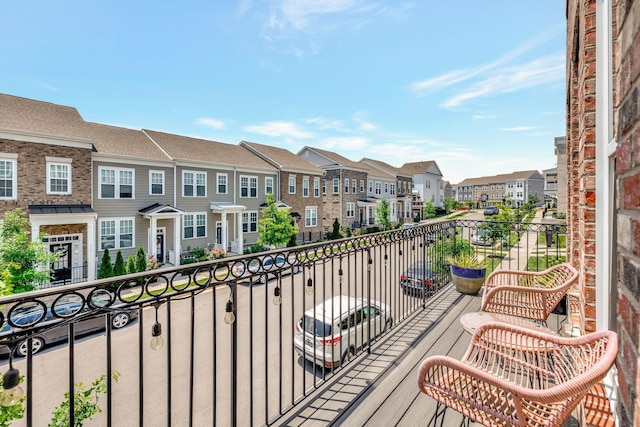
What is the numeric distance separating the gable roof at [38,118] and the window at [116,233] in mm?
4182

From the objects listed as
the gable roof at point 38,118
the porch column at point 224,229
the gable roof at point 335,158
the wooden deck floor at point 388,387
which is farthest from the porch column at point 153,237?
the gable roof at point 335,158

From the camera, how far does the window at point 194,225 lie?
1736 centimetres

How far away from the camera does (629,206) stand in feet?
2.63

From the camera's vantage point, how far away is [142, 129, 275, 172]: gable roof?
1748cm

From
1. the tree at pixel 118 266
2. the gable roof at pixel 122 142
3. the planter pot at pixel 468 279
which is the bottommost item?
the tree at pixel 118 266

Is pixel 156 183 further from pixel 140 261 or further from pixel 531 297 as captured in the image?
pixel 531 297

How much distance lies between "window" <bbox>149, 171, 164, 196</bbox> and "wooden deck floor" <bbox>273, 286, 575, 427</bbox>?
16.2m

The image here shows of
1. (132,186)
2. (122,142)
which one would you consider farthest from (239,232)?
(122,142)

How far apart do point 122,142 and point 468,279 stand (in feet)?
58.0

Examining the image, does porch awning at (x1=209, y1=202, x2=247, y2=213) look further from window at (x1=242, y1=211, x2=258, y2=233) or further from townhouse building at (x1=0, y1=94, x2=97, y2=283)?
townhouse building at (x1=0, y1=94, x2=97, y2=283)

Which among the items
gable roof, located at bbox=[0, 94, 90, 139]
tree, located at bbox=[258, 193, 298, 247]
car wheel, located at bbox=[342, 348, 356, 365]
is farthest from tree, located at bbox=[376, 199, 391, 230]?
car wheel, located at bbox=[342, 348, 356, 365]

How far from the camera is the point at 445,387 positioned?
157cm

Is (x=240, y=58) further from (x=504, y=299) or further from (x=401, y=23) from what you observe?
(x=504, y=299)

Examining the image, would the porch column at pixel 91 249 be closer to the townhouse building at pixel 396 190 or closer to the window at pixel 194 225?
the window at pixel 194 225
